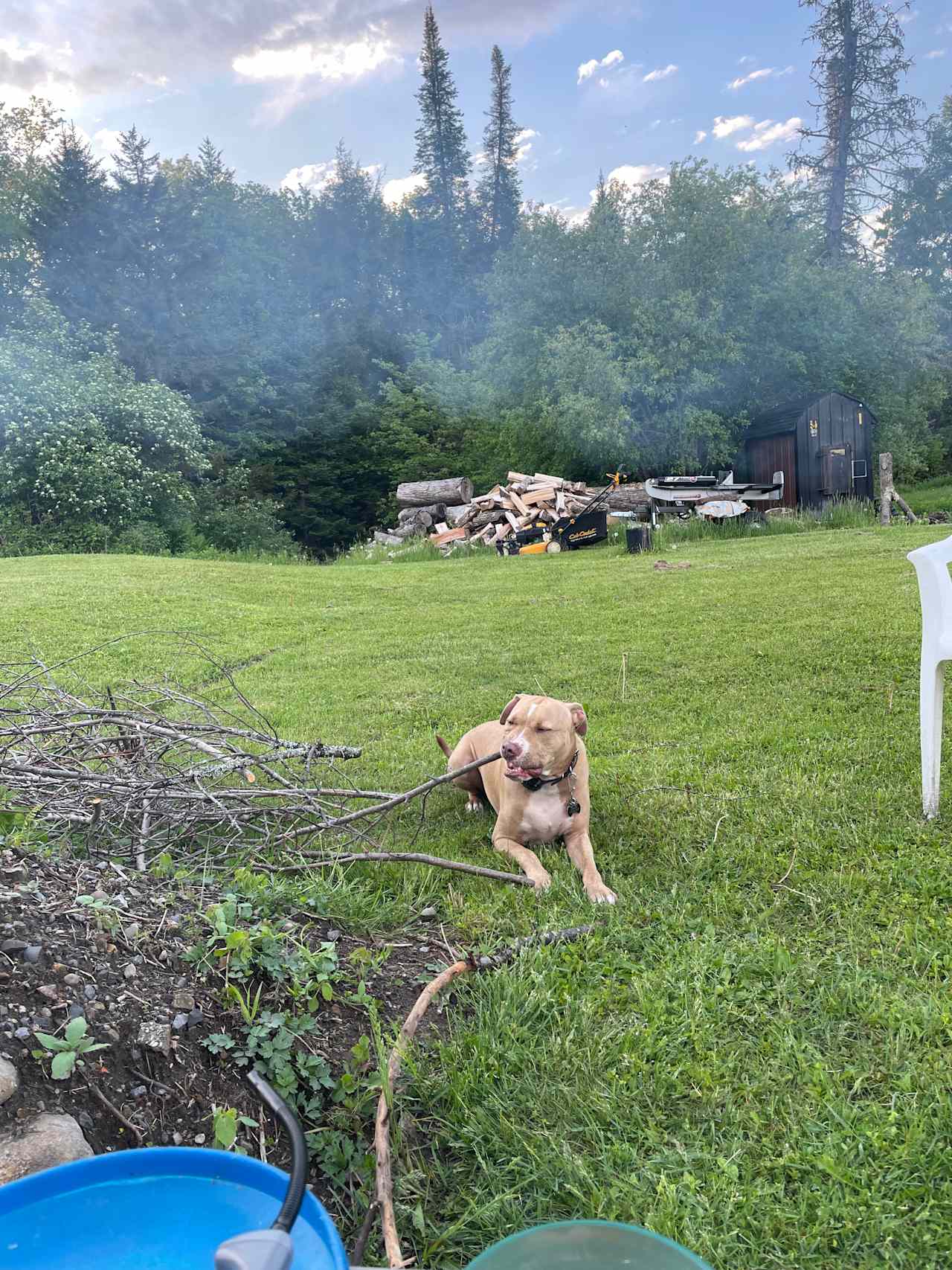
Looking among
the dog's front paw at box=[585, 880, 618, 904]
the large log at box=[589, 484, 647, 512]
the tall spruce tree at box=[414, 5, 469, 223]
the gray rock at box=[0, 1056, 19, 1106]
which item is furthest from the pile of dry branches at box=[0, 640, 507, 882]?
the tall spruce tree at box=[414, 5, 469, 223]

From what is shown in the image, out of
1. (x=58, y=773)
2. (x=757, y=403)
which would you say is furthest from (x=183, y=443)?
(x=58, y=773)

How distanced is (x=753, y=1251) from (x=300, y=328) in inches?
1042

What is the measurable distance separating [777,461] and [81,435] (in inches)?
618

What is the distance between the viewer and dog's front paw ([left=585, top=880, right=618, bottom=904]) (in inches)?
93.4

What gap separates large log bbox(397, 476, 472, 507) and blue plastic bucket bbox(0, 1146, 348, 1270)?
60.1 feet

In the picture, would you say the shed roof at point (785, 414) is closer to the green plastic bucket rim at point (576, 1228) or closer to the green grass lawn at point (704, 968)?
the green grass lawn at point (704, 968)

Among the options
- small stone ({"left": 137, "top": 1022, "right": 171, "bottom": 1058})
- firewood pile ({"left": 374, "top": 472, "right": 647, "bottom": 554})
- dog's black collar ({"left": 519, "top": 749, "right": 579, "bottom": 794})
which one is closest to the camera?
small stone ({"left": 137, "top": 1022, "right": 171, "bottom": 1058})

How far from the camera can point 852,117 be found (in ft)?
80.2

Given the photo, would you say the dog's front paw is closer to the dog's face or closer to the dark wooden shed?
the dog's face

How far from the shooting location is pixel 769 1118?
1.51m

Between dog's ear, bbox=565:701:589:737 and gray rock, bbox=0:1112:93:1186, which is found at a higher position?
dog's ear, bbox=565:701:589:737

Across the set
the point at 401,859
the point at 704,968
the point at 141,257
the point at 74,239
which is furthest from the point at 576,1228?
the point at 74,239

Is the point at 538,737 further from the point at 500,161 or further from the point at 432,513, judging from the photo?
the point at 500,161

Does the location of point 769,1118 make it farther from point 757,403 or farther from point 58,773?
point 757,403
